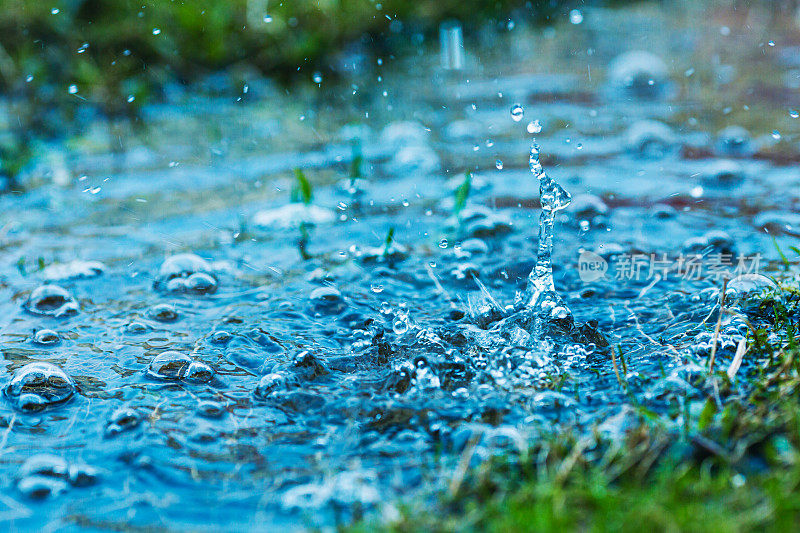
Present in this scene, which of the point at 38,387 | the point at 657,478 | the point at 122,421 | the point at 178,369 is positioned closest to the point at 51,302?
the point at 38,387

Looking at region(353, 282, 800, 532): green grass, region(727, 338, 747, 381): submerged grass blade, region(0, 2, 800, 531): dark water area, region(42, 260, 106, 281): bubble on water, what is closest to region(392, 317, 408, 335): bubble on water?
region(0, 2, 800, 531): dark water area

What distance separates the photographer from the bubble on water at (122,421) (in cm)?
193

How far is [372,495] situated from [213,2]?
466 centimetres

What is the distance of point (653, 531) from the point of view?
136 cm

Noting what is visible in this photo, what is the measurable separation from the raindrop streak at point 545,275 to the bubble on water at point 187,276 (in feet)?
3.65

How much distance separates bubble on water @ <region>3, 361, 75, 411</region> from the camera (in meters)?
2.08

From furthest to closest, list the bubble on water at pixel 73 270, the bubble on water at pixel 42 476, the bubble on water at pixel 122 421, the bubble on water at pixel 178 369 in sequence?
the bubble on water at pixel 73 270 → the bubble on water at pixel 178 369 → the bubble on water at pixel 122 421 → the bubble on water at pixel 42 476

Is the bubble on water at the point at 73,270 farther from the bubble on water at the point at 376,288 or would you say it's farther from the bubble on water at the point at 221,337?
the bubble on water at the point at 376,288

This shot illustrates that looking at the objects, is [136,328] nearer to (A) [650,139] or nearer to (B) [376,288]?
(B) [376,288]

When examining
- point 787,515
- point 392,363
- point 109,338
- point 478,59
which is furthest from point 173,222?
point 478,59

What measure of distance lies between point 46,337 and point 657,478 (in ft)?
6.05

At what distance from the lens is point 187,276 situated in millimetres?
2846

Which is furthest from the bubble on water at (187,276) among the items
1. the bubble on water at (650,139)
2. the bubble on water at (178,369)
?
the bubble on water at (650,139)

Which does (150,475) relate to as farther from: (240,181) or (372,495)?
(240,181)
